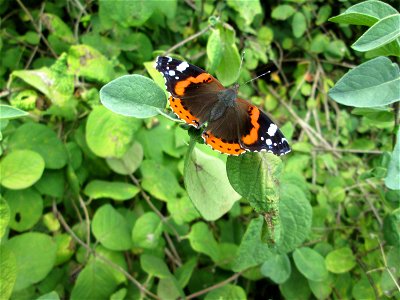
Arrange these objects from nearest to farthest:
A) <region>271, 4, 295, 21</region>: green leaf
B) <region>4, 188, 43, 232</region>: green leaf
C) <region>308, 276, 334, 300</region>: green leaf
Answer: <region>4, 188, 43, 232</region>: green leaf → <region>308, 276, 334, 300</region>: green leaf → <region>271, 4, 295, 21</region>: green leaf

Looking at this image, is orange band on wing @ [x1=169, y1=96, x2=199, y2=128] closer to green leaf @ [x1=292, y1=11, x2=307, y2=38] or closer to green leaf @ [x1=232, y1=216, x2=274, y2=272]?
green leaf @ [x1=232, y1=216, x2=274, y2=272]

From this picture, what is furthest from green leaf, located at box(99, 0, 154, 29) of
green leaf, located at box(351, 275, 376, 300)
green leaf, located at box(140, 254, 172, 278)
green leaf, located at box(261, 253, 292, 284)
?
green leaf, located at box(351, 275, 376, 300)

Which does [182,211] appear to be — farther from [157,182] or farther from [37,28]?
[37,28]

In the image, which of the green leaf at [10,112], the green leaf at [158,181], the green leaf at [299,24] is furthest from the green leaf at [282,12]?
the green leaf at [10,112]

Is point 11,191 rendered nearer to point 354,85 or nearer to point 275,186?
point 275,186

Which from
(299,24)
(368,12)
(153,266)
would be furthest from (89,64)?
(299,24)

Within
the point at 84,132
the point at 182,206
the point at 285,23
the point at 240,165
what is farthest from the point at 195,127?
the point at 285,23

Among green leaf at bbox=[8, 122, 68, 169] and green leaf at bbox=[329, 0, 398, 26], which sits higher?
green leaf at bbox=[329, 0, 398, 26]
